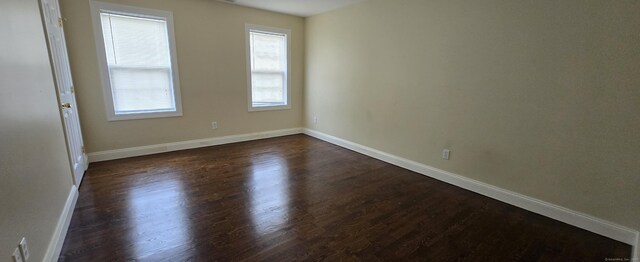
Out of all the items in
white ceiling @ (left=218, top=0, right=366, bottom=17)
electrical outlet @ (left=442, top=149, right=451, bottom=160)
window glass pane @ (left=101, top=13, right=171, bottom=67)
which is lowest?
electrical outlet @ (left=442, top=149, right=451, bottom=160)

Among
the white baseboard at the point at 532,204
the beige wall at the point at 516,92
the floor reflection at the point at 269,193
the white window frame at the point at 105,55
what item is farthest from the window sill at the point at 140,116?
the white baseboard at the point at 532,204

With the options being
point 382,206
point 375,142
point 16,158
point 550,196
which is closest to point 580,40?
point 550,196

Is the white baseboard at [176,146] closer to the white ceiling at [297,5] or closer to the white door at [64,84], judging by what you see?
the white door at [64,84]

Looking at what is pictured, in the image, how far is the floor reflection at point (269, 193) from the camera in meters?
2.25

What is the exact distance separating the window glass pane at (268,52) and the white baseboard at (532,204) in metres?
2.66

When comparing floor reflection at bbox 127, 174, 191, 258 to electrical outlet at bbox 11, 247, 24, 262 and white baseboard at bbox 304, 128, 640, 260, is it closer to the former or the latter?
electrical outlet at bbox 11, 247, 24, 262

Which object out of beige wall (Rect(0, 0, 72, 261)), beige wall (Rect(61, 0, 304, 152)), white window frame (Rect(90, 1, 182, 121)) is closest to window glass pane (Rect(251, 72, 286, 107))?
beige wall (Rect(61, 0, 304, 152))

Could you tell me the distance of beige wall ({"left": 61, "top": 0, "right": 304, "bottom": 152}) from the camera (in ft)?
11.1

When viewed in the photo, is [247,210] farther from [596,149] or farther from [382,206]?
[596,149]

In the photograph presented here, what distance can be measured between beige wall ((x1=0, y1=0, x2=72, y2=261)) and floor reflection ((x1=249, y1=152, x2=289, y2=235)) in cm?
132

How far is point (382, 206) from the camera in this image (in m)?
2.56

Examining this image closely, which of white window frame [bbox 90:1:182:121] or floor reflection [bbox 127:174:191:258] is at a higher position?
white window frame [bbox 90:1:182:121]

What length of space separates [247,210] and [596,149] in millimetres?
2958

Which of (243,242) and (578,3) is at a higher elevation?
(578,3)
